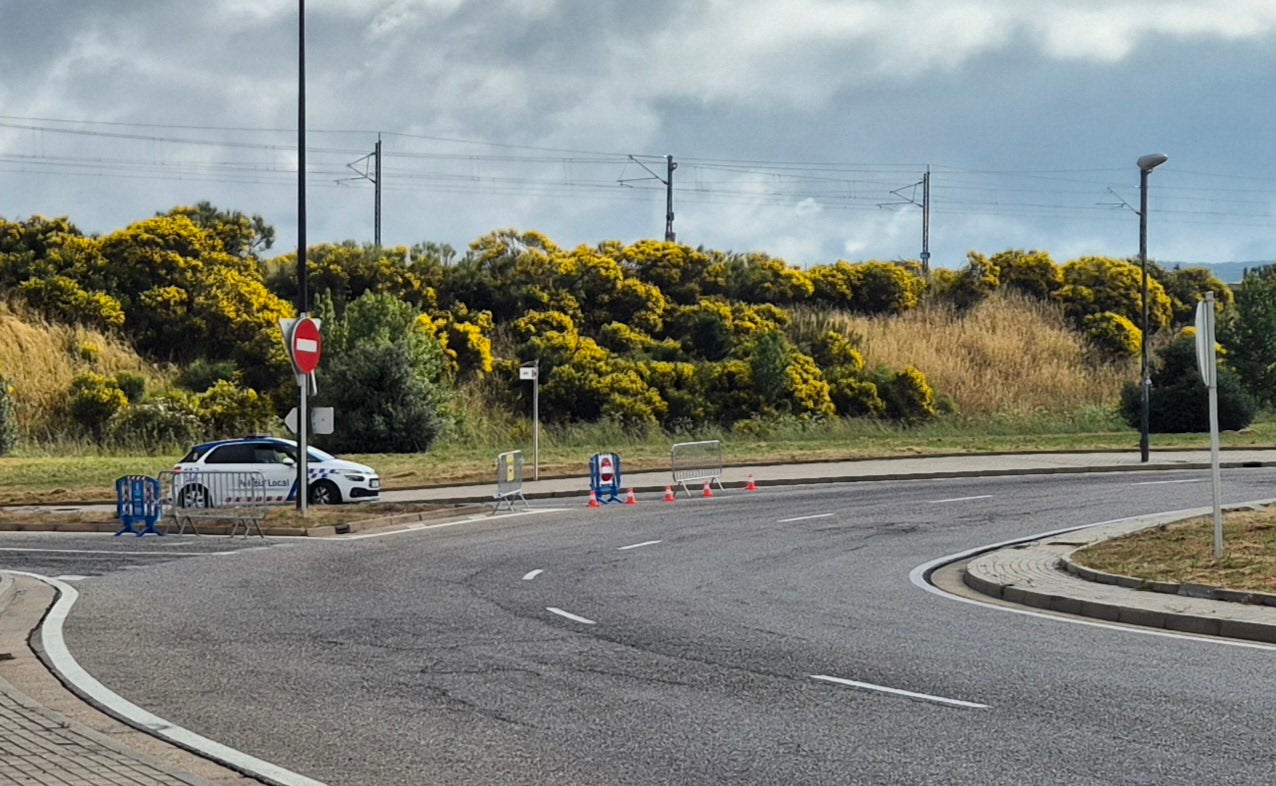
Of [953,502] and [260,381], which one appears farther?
[260,381]

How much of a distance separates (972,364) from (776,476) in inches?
1079

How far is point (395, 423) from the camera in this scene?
43.4 metres

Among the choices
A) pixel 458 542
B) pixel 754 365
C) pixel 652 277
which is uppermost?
pixel 652 277

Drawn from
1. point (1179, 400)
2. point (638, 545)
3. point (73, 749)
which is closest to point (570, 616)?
point (73, 749)

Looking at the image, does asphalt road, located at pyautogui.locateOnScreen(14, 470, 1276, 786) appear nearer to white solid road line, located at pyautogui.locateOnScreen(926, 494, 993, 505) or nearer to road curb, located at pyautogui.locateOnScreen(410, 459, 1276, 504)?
white solid road line, located at pyautogui.locateOnScreen(926, 494, 993, 505)

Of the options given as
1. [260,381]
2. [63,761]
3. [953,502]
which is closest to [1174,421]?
[953,502]

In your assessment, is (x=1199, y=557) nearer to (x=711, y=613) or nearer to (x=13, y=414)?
(x=711, y=613)

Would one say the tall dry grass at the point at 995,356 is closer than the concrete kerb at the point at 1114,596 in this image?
No

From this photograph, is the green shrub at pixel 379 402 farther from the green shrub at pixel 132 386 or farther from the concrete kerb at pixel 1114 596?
the concrete kerb at pixel 1114 596

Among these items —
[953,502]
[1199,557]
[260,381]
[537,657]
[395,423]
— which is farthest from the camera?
[260,381]

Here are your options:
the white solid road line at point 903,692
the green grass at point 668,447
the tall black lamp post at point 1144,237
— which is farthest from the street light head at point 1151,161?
the white solid road line at point 903,692

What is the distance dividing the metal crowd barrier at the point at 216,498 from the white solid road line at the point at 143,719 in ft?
32.8

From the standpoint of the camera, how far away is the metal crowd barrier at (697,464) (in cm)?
3009

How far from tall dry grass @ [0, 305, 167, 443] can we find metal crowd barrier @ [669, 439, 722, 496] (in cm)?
2523
